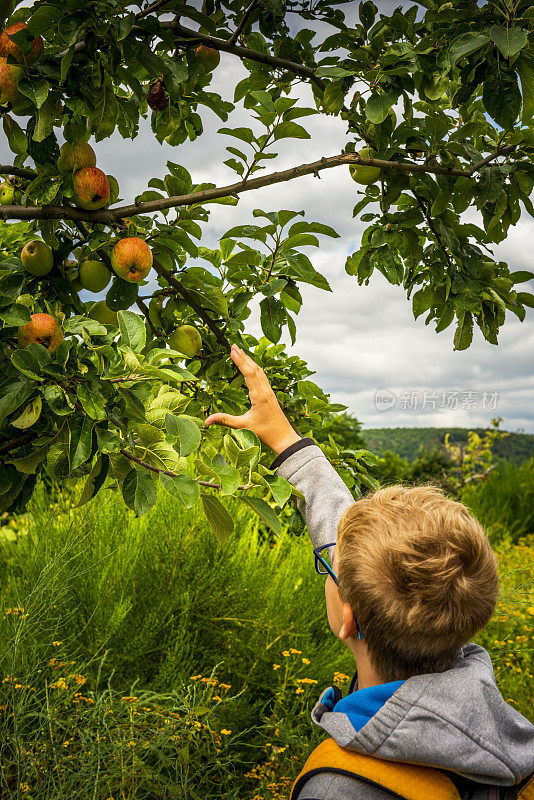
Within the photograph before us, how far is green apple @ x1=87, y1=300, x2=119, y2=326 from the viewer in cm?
165

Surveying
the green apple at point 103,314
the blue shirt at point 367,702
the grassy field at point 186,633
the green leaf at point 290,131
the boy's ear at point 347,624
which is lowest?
the grassy field at point 186,633

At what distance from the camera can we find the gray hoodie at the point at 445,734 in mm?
778

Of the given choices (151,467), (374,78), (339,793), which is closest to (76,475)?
(151,467)

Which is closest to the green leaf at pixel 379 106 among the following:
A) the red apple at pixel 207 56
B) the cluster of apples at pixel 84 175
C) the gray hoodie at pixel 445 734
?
the red apple at pixel 207 56

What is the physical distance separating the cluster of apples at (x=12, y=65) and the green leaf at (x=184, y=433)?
2.71ft

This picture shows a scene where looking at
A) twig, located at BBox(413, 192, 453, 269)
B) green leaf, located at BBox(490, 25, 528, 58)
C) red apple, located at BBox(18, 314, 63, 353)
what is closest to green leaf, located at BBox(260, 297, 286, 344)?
twig, located at BBox(413, 192, 453, 269)

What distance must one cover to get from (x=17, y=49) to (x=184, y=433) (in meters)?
0.96

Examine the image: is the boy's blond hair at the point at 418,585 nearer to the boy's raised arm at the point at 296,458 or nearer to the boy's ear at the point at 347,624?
the boy's ear at the point at 347,624

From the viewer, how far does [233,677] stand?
247cm

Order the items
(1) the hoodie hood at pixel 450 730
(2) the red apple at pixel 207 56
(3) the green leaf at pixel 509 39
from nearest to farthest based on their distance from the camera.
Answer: (1) the hoodie hood at pixel 450 730, (3) the green leaf at pixel 509 39, (2) the red apple at pixel 207 56

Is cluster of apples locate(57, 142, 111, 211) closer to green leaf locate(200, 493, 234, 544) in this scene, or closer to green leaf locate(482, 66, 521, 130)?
green leaf locate(200, 493, 234, 544)

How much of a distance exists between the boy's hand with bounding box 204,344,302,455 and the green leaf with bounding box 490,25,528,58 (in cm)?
81

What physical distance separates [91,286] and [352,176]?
33.8 inches

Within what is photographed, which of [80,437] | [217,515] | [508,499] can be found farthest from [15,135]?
[508,499]
